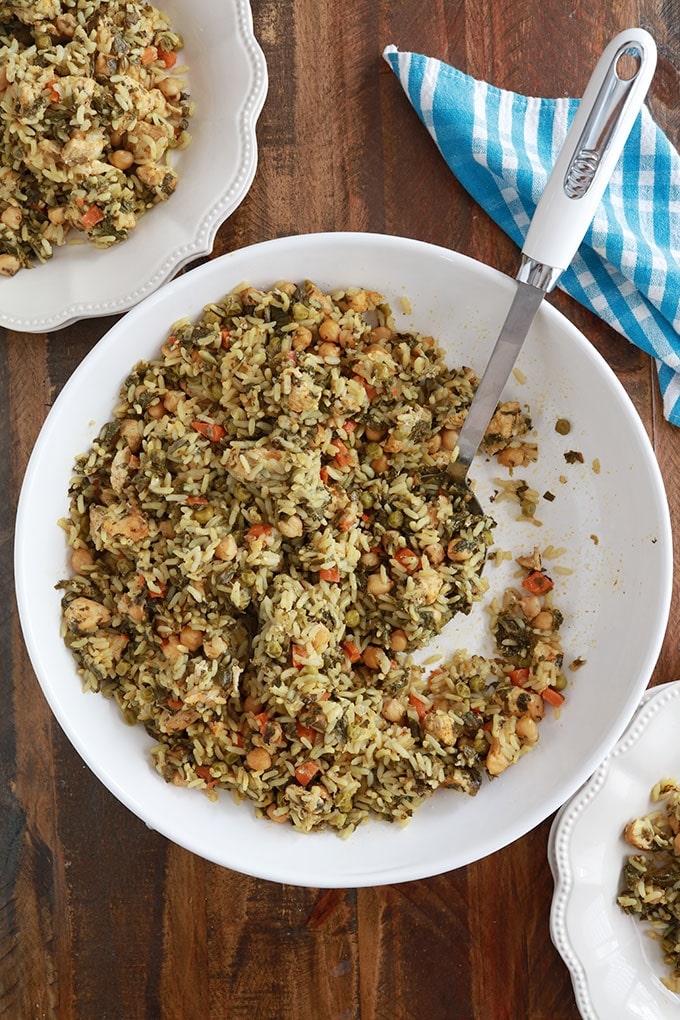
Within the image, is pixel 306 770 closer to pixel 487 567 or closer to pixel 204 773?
pixel 204 773

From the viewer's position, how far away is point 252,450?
240cm

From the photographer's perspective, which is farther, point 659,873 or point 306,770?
point 659,873

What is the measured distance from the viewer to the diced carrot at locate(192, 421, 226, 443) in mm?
2492

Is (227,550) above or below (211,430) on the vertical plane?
below

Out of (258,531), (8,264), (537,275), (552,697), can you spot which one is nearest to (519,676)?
(552,697)

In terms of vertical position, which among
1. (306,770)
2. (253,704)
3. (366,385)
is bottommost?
(306,770)

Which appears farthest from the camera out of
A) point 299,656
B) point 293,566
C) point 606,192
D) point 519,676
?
point 606,192

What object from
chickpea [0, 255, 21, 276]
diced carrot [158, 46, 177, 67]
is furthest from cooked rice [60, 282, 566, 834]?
diced carrot [158, 46, 177, 67]

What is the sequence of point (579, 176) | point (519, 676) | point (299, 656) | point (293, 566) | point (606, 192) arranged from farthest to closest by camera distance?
1. point (606, 192)
2. point (519, 676)
3. point (293, 566)
4. point (299, 656)
5. point (579, 176)

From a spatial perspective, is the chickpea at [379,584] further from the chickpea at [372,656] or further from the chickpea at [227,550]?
the chickpea at [227,550]

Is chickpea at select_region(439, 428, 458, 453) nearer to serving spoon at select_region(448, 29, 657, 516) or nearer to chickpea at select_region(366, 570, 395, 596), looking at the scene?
serving spoon at select_region(448, 29, 657, 516)

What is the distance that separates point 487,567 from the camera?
2.74 m

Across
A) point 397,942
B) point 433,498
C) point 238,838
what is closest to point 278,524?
point 433,498

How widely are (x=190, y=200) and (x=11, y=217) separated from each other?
533 mm
